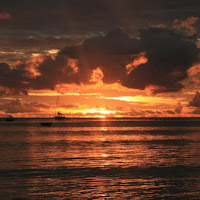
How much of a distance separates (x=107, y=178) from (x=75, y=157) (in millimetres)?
22399

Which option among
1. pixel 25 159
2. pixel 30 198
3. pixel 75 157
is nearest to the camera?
pixel 30 198

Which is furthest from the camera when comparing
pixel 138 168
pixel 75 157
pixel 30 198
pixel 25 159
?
pixel 75 157

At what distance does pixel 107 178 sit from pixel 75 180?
12.3 ft

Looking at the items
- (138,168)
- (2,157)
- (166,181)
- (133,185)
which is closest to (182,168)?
(138,168)

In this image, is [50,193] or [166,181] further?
[166,181]

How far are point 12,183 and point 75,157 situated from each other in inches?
994

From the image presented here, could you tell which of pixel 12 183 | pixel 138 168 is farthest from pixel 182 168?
pixel 12 183

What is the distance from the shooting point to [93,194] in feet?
116

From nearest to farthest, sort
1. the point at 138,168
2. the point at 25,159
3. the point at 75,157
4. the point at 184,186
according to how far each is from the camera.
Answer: the point at 184,186, the point at 138,168, the point at 25,159, the point at 75,157

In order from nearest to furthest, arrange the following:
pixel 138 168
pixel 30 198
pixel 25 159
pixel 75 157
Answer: pixel 30 198 → pixel 138 168 → pixel 25 159 → pixel 75 157

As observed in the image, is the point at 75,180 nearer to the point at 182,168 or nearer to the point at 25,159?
the point at 182,168

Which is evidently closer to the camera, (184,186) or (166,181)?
(184,186)

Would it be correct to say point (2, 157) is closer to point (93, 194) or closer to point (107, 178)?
point (107, 178)

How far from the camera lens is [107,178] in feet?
143
